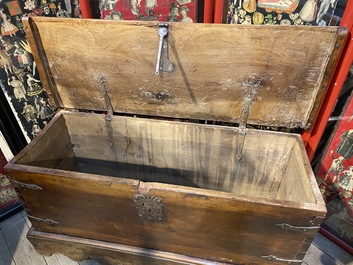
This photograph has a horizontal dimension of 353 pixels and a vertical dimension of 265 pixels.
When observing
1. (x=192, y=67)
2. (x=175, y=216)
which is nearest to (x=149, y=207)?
(x=175, y=216)

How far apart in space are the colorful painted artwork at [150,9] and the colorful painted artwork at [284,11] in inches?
8.8

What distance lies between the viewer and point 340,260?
170 centimetres

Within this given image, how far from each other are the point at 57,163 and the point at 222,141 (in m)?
0.95

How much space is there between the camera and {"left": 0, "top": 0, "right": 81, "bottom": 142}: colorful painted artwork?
143 cm

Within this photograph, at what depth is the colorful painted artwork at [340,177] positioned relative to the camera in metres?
1.48

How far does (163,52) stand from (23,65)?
0.85m

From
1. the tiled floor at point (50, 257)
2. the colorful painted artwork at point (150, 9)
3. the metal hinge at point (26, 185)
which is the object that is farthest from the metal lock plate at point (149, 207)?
the colorful painted artwork at point (150, 9)

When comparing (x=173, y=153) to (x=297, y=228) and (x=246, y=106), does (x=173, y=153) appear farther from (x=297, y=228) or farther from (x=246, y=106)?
(x=297, y=228)

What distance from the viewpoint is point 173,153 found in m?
1.69

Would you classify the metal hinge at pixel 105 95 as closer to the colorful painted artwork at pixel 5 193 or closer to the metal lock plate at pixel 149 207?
the metal lock plate at pixel 149 207

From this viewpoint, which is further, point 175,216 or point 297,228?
point 175,216

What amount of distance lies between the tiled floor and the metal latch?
1239mm

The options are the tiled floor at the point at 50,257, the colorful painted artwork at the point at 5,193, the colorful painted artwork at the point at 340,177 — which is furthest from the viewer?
the colorful painted artwork at the point at 5,193

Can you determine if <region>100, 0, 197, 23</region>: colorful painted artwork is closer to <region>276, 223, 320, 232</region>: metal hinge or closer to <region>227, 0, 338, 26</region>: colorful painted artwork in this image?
<region>227, 0, 338, 26</region>: colorful painted artwork
